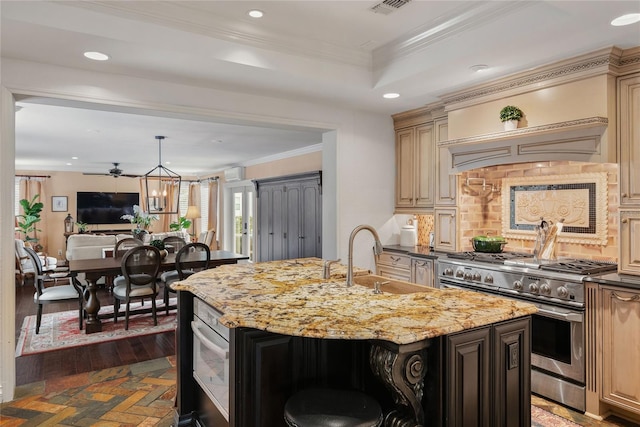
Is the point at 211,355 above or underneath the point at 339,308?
underneath

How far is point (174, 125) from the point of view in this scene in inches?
216

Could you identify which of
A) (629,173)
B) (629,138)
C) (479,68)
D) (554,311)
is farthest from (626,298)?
(479,68)

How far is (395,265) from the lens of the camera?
14.4 feet

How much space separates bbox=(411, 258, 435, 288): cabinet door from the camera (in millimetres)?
3939

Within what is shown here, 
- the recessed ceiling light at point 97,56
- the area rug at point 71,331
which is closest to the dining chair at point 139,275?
the area rug at point 71,331

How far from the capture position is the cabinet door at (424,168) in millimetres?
4316

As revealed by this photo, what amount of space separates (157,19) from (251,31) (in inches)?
24.8

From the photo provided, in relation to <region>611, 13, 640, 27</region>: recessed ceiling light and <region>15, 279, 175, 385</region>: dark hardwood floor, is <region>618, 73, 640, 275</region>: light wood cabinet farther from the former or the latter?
<region>15, 279, 175, 385</region>: dark hardwood floor

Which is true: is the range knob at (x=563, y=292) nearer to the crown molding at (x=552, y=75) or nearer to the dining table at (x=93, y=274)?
the crown molding at (x=552, y=75)

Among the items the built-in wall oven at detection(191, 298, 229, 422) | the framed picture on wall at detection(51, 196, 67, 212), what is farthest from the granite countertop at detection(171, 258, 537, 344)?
the framed picture on wall at detection(51, 196, 67, 212)

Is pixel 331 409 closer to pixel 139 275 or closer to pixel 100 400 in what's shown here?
pixel 100 400

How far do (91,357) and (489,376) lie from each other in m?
3.62

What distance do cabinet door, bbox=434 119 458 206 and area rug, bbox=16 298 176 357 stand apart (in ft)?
11.1

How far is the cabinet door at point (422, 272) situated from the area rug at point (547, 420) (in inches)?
53.7
